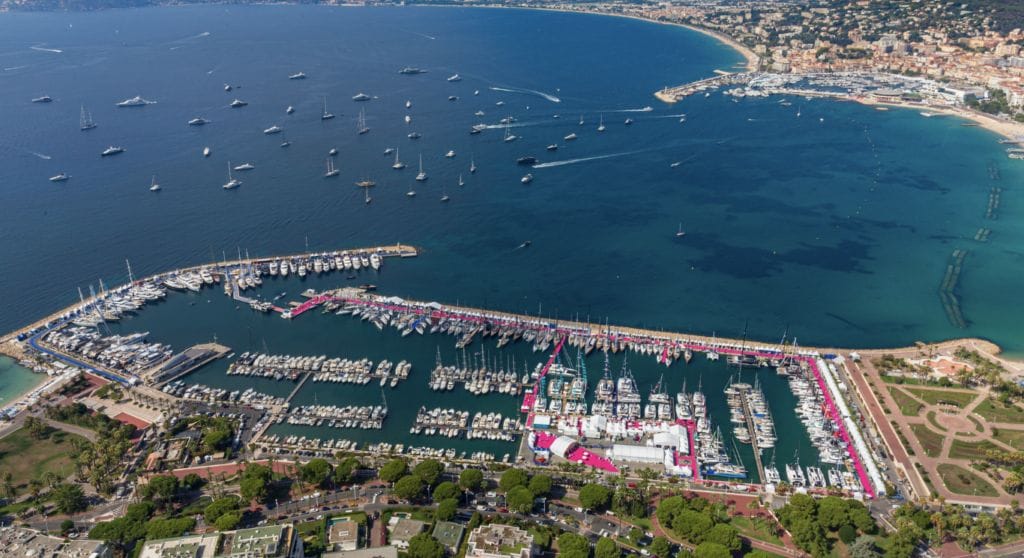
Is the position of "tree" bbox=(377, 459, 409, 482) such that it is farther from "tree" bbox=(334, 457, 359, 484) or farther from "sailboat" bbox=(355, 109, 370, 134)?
"sailboat" bbox=(355, 109, 370, 134)

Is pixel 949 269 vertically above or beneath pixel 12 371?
above

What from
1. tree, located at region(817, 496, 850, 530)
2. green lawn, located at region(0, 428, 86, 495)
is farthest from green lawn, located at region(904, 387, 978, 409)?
green lawn, located at region(0, 428, 86, 495)

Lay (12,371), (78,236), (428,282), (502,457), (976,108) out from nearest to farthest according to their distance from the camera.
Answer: (502,457)
(12,371)
(428,282)
(78,236)
(976,108)

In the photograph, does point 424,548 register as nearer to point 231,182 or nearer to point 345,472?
point 345,472

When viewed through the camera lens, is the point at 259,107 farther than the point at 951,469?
Yes

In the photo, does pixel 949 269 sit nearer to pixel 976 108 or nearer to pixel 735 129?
pixel 735 129

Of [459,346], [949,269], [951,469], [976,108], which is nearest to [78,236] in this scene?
[459,346]

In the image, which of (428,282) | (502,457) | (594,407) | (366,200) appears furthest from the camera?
(366,200)

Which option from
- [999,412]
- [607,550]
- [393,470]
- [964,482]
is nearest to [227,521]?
[393,470]
